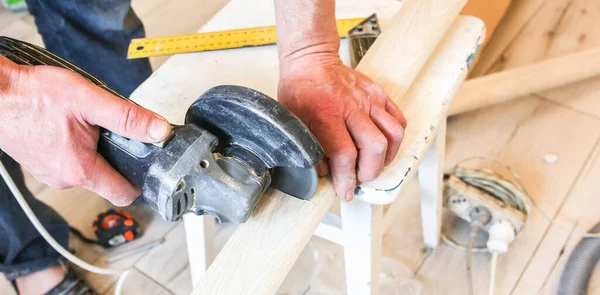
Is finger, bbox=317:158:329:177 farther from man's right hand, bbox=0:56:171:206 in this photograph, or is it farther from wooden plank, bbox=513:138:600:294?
wooden plank, bbox=513:138:600:294

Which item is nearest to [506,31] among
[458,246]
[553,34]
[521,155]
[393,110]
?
[553,34]

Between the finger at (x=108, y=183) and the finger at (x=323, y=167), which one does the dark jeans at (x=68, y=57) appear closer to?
the finger at (x=108, y=183)

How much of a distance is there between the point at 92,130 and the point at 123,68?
0.69 m

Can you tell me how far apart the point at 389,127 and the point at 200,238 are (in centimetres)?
44

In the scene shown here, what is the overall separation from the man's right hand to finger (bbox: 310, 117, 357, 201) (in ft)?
0.56

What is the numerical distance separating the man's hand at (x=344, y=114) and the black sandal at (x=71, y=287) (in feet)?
2.58

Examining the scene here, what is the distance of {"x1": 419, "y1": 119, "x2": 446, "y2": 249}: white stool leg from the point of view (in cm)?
97

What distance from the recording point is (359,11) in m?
0.94

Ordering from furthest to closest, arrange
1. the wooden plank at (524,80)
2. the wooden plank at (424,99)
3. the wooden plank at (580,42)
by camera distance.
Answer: the wooden plank at (580,42) → the wooden plank at (524,80) → the wooden plank at (424,99)

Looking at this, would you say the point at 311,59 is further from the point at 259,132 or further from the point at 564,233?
the point at 564,233

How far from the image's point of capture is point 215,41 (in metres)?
0.87

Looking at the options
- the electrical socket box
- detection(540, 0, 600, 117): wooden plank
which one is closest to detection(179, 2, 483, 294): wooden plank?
the electrical socket box

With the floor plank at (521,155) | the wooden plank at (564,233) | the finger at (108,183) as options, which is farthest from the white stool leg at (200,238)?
the wooden plank at (564,233)

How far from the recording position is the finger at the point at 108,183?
577 mm
